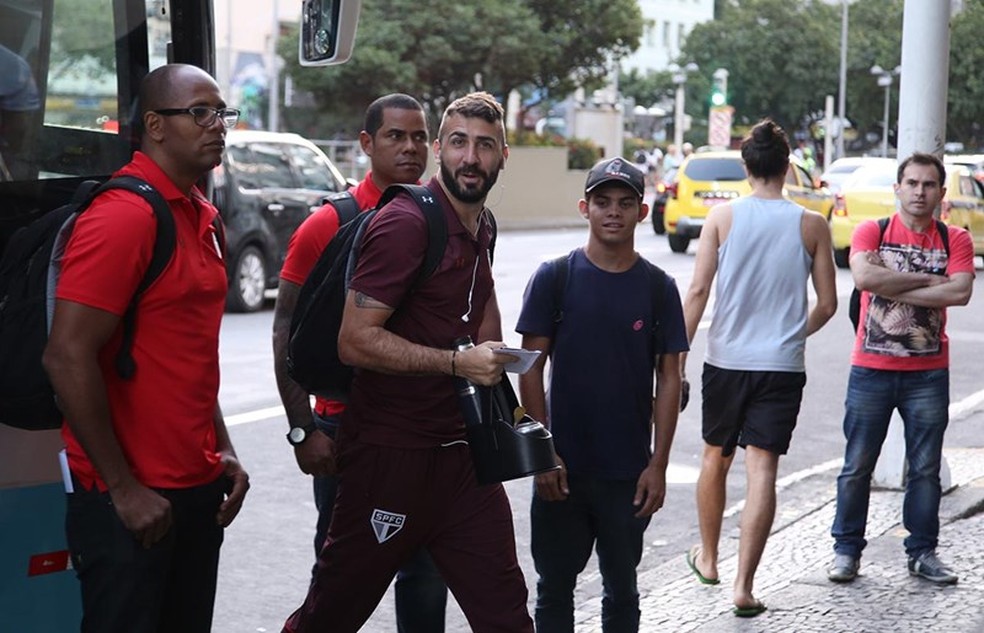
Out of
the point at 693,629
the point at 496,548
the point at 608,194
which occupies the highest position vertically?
the point at 608,194

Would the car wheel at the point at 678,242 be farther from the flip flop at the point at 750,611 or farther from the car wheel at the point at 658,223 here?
the flip flop at the point at 750,611

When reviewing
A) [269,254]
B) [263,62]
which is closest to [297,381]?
[269,254]

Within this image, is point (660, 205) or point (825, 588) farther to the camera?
point (660, 205)

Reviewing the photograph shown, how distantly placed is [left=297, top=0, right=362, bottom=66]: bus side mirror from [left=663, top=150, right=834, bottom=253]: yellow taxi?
20935mm

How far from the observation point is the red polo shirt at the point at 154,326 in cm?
352

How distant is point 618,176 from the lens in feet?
16.1

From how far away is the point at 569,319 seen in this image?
16.1 feet

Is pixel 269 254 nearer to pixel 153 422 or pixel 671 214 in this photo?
pixel 671 214

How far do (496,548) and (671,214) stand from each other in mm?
22706

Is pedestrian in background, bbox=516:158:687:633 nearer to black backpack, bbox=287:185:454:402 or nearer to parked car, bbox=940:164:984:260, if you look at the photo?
black backpack, bbox=287:185:454:402

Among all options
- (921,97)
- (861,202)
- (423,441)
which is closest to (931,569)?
(921,97)

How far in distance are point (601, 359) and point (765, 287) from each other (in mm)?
1536

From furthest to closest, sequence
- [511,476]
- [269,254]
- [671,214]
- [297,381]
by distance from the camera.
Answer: [671,214] < [269,254] < [297,381] < [511,476]

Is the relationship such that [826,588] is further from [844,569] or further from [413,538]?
[413,538]
